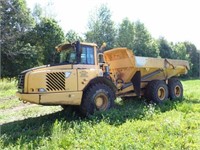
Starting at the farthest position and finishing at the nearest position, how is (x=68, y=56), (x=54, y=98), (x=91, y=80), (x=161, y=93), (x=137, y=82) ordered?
(x=161, y=93) < (x=137, y=82) < (x=68, y=56) < (x=91, y=80) < (x=54, y=98)

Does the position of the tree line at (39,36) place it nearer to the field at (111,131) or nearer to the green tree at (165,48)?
the green tree at (165,48)

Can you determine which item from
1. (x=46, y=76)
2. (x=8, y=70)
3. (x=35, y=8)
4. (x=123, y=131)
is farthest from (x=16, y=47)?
(x=123, y=131)

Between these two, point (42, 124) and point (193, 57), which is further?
point (193, 57)

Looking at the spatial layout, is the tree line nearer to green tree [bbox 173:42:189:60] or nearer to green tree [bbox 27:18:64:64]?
green tree [bbox 27:18:64:64]

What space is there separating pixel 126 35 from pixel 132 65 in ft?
136

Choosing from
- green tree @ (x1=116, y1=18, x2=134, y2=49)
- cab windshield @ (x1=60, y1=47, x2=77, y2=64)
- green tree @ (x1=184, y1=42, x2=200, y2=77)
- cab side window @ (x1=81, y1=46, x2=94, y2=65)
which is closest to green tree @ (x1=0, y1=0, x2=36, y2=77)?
green tree @ (x1=116, y1=18, x2=134, y2=49)

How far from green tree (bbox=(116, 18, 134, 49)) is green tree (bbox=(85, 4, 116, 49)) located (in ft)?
3.78

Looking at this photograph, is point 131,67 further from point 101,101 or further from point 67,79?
point 67,79

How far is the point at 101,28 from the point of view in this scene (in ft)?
170

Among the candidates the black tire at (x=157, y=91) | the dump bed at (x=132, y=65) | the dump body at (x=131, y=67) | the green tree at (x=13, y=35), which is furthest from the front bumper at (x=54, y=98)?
the green tree at (x=13, y=35)

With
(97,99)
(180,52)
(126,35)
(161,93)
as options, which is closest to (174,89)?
(161,93)

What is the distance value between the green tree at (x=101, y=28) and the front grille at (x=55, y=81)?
42.3 meters

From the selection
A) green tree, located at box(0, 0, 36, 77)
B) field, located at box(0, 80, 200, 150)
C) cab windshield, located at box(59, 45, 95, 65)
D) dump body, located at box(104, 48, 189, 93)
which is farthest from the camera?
green tree, located at box(0, 0, 36, 77)

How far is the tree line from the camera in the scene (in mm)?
32344
